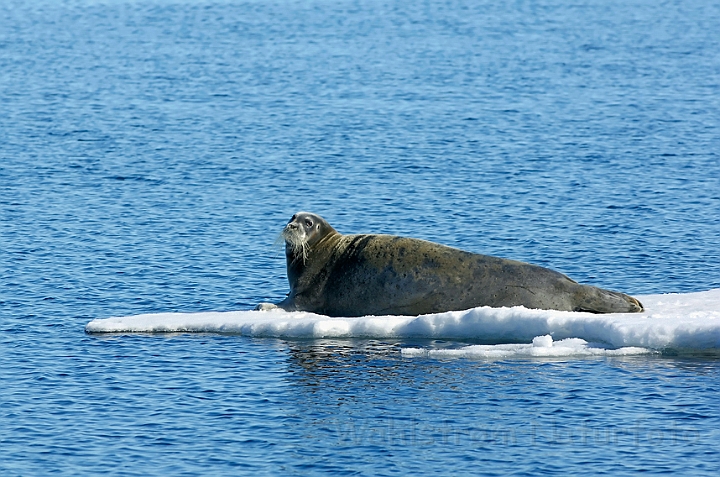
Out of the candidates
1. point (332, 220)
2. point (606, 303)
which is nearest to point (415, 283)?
point (606, 303)

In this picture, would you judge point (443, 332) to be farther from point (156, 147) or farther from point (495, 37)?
point (495, 37)

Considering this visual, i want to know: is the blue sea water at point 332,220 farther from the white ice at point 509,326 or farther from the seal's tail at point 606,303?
the seal's tail at point 606,303

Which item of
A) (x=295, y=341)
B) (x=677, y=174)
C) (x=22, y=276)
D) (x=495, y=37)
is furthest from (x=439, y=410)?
(x=495, y=37)

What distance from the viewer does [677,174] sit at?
25375 millimetres

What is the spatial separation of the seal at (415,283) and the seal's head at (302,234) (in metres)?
0.01

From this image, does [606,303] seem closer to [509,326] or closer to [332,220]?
[509,326]

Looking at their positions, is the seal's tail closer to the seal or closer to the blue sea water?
the seal

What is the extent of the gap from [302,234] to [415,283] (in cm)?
162

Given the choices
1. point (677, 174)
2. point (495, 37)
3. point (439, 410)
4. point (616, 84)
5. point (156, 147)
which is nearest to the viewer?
point (439, 410)

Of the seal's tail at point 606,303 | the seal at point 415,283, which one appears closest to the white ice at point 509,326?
the seal's tail at point 606,303

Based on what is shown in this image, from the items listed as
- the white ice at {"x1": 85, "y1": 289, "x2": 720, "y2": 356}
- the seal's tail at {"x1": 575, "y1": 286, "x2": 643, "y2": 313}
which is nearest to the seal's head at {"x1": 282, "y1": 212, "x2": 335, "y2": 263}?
the white ice at {"x1": 85, "y1": 289, "x2": 720, "y2": 356}

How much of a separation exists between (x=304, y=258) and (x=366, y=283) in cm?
96

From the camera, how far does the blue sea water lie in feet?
35.4

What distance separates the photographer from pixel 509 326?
13289mm
